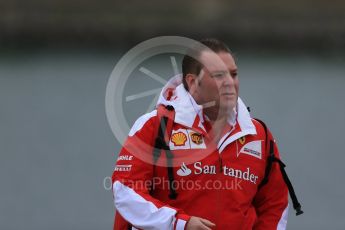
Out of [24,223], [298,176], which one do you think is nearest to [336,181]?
[298,176]

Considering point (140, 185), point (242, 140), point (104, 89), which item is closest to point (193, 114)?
point (242, 140)

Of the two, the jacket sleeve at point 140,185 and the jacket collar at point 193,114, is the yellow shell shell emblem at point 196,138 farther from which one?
the jacket sleeve at point 140,185

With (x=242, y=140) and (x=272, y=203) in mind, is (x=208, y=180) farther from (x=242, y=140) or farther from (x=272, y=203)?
(x=272, y=203)

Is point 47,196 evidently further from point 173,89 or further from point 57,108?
point 173,89

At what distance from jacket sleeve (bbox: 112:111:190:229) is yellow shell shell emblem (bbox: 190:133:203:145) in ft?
0.63

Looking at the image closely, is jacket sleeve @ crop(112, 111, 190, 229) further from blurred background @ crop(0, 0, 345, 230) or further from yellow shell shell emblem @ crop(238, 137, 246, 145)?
blurred background @ crop(0, 0, 345, 230)

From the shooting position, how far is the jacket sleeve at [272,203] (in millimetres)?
4762

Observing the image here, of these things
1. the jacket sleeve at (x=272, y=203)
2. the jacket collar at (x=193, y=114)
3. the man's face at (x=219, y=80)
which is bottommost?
the jacket sleeve at (x=272, y=203)

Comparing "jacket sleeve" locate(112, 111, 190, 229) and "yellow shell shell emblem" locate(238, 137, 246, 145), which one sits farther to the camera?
"yellow shell shell emblem" locate(238, 137, 246, 145)

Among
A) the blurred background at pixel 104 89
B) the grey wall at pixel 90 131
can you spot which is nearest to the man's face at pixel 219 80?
the blurred background at pixel 104 89

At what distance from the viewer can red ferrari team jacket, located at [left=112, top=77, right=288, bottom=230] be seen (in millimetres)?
4480

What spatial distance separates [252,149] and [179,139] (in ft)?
1.21

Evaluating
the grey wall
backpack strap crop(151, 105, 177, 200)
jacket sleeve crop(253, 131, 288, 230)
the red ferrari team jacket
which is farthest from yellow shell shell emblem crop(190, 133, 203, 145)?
the grey wall

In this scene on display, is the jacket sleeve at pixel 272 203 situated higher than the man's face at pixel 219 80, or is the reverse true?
the man's face at pixel 219 80
